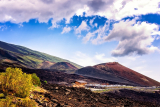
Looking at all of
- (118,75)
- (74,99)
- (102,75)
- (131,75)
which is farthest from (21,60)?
(74,99)

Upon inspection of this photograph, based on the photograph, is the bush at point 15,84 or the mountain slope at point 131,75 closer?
the bush at point 15,84

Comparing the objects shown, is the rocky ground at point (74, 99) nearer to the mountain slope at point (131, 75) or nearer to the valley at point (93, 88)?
the valley at point (93, 88)

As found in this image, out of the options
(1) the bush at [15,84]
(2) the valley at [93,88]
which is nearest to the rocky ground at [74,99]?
(2) the valley at [93,88]

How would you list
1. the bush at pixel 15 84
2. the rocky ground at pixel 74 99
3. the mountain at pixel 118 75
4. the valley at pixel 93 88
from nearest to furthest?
the bush at pixel 15 84
the rocky ground at pixel 74 99
the valley at pixel 93 88
the mountain at pixel 118 75

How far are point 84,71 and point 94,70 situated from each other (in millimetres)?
6895

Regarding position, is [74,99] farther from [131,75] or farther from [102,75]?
[131,75]

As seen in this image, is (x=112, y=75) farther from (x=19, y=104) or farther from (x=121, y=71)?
(x=19, y=104)

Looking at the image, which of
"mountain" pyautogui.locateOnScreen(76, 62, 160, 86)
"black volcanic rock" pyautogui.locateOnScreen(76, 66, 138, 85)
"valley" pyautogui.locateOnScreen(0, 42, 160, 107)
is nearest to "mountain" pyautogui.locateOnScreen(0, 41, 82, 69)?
"valley" pyautogui.locateOnScreen(0, 42, 160, 107)

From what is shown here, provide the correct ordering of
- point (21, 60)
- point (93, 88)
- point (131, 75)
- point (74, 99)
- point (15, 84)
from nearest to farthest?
point (15, 84), point (74, 99), point (93, 88), point (131, 75), point (21, 60)

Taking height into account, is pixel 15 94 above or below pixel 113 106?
above

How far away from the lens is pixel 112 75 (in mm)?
67375

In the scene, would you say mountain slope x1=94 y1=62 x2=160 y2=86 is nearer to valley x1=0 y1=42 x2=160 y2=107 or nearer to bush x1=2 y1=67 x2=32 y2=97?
Result: valley x1=0 y1=42 x2=160 y2=107

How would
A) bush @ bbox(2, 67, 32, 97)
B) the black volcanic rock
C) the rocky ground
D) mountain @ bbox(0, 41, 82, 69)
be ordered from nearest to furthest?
bush @ bbox(2, 67, 32, 97), the rocky ground, the black volcanic rock, mountain @ bbox(0, 41, 82, 69)

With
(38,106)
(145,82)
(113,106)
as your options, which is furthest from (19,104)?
(145,82)
